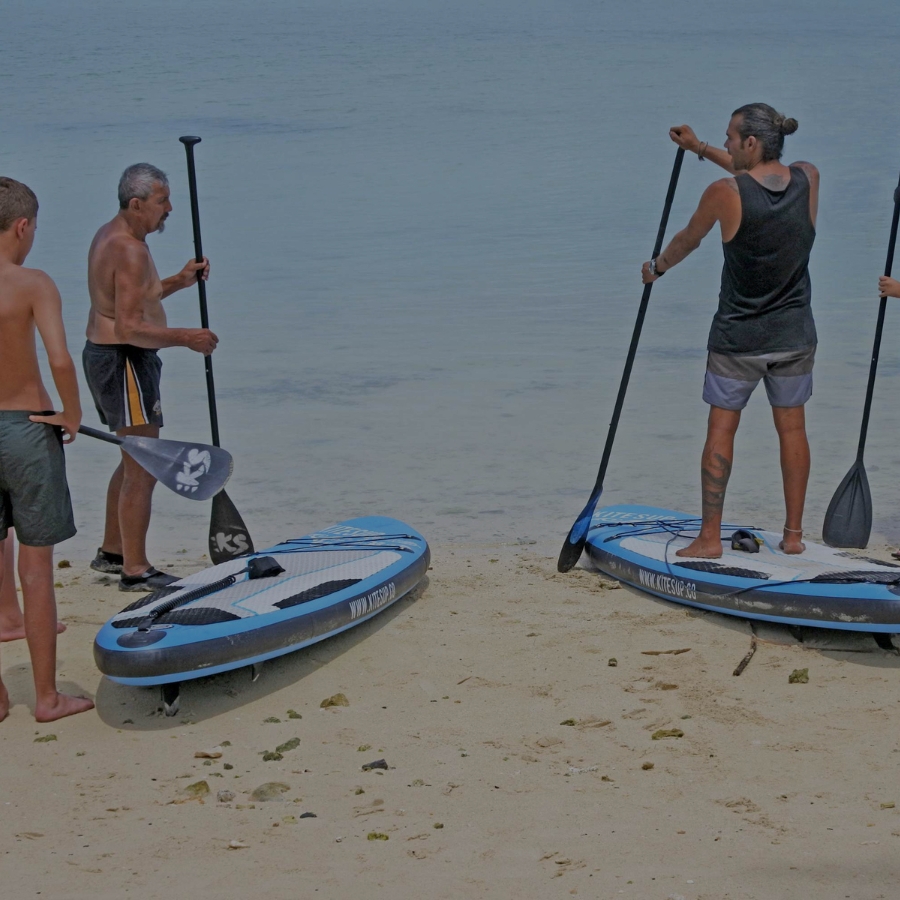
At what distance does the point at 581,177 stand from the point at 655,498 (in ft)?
49.8

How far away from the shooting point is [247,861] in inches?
142

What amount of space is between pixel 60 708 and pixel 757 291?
124 inches

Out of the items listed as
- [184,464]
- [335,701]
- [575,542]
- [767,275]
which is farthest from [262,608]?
[767,275]

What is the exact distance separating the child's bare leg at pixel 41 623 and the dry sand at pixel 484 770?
0.24 ft

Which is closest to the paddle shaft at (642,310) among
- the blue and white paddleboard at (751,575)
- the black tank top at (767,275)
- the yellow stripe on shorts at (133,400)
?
the blue and white paddleboard at (751,575)

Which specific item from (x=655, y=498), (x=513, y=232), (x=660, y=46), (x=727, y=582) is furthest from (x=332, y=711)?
(x=660, y=46)

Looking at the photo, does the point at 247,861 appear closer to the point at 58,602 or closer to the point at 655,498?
the point at 58,602

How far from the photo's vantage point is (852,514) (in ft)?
21.0

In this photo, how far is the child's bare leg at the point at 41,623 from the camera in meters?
4.52

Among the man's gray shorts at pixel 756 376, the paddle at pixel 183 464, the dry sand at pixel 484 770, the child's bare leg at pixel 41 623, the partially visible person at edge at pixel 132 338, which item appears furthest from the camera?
the partially visible person at edge at pixel 132 338

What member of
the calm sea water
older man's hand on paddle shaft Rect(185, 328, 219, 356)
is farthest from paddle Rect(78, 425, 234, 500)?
the calm sea water

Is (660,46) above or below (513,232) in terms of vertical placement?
above

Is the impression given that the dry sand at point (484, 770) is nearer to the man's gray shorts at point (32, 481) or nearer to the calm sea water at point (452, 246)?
the man's gray shorts at point (32, 481)

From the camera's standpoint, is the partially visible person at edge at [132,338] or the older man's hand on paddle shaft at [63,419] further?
the partially visible person at edge at [132,338]
